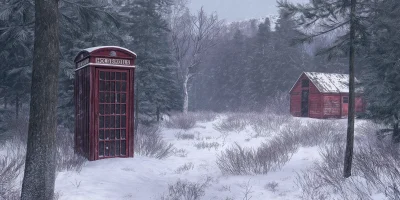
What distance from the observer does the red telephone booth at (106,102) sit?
9.30 metres

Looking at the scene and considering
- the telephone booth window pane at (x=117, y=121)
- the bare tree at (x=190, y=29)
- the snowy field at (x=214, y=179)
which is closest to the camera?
the snowy field at (x=214, y=179)

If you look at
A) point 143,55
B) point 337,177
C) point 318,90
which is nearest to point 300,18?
point 337,177

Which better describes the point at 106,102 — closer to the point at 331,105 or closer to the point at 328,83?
the point at 331,105

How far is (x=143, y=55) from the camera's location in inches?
753

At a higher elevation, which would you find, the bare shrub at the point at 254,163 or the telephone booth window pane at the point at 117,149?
the telephone booth window pane at the point at 117,149

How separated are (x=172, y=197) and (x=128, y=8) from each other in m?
14.8

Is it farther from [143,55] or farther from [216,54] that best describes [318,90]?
[216,54]

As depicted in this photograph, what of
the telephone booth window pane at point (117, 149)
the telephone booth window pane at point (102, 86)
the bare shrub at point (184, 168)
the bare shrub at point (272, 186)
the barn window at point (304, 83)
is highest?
the barn window at point (304, 83)

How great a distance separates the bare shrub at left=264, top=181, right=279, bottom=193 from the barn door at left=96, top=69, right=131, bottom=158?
4.06 metres

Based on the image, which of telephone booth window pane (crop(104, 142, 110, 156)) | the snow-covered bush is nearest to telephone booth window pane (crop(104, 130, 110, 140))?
telephone booth window pane (crop(104, 142, 110, 156))

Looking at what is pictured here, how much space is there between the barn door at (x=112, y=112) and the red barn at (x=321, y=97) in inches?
872

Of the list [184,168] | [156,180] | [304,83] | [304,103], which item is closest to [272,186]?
[156,180]

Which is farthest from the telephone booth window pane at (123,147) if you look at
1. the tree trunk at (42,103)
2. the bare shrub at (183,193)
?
the tree trunk at (42,103)

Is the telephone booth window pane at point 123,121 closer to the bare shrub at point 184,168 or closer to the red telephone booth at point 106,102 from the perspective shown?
the red telephone booth at point 106,102
